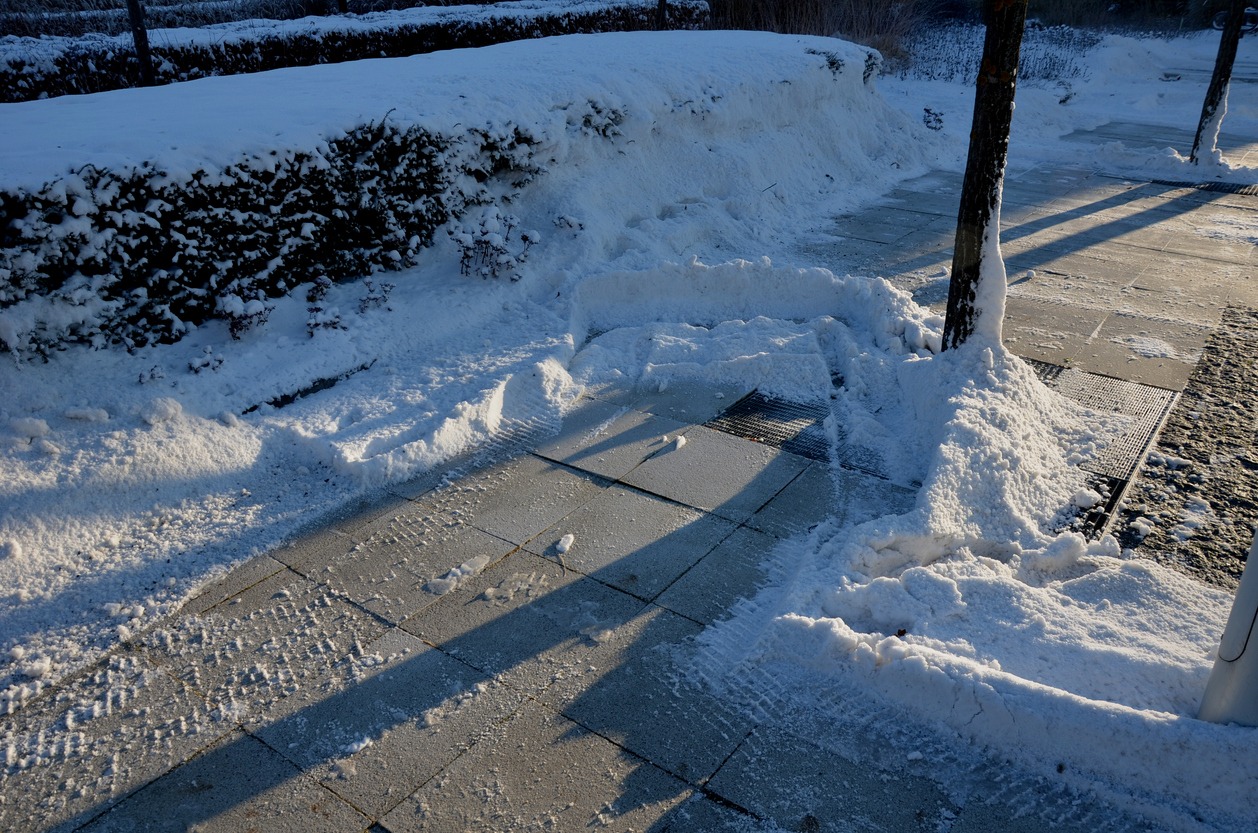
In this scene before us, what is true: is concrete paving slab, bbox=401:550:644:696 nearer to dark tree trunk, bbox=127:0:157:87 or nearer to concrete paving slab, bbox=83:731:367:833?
concrete paving slab, bbox=83:731:367:833

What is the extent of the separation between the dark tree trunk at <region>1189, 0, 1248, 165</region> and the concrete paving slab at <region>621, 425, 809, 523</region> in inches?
338

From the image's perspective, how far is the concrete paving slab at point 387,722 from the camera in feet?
9.36

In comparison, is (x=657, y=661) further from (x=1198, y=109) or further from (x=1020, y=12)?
(x=1198, y=109)

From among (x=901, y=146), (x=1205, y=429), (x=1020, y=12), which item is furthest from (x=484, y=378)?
(x=901, y=146)

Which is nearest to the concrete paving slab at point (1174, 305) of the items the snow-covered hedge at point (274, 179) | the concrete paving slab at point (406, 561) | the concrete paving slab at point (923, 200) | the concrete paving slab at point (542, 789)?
the concrete paving slab at point (923, 200)

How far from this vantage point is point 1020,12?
404 centimetres

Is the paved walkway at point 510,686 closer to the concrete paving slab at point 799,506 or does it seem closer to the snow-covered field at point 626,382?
the concrete paving slab at point 799,506

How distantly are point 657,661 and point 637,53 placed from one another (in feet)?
24.3

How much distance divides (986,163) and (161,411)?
14.6 feet

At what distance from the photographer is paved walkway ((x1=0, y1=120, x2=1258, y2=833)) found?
2.74 meters

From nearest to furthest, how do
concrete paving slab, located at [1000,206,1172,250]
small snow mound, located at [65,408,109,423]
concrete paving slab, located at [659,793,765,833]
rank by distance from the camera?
concrete paving slab, located at [659,793,765,833], small snow mound, located at [65,408,109,423], concrete paving slab, located at [1000,206,1172,250]

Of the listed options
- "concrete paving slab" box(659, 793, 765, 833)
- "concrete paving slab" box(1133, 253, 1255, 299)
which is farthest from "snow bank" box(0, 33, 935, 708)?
"concrete paving slab" box(1133, 253, 1255, 299)

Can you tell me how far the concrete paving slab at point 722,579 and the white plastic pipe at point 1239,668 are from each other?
1606 mm

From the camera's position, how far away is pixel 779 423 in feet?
16.2
